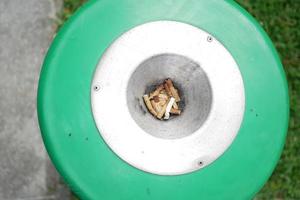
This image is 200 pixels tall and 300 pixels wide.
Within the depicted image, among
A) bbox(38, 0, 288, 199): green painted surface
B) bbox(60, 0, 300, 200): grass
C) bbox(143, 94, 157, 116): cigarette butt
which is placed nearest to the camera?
bbox(38, 0, 288, 199): green painted surface

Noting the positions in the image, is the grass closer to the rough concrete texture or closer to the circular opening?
the rough concrete texture

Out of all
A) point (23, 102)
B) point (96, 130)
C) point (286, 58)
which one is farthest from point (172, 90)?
point (286, 58)

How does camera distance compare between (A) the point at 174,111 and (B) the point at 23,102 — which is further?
(B) the point at 23,102

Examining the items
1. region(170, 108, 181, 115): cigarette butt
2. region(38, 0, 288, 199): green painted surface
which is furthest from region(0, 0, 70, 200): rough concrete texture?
region(170, 108, 181, 115): cigarette butt

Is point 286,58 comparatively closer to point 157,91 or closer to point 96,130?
point 157,91

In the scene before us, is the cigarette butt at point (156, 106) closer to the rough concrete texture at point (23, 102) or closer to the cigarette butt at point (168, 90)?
the cigarette butt at point (168, 90)

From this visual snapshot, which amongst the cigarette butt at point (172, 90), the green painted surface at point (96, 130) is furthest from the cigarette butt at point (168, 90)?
the green painted surface at point (96, 130)
